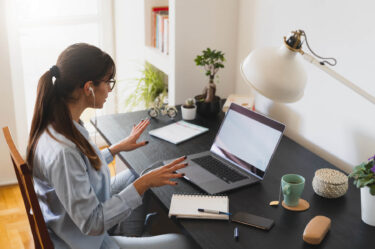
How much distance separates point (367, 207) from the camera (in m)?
1.54

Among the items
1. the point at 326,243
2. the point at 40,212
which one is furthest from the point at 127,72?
the point at 326,243

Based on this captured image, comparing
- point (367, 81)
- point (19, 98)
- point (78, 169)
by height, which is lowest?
point (19, 98)

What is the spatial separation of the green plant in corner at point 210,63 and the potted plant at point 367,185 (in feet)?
3.38

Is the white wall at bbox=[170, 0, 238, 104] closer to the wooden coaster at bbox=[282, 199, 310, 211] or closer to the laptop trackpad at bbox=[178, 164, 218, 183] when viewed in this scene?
the laptop trackpad at bbox=[178, 164, 218, 183]

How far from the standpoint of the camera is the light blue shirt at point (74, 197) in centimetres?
146

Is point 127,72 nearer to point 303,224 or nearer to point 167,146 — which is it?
point 167,146

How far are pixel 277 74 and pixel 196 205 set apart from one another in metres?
0.53

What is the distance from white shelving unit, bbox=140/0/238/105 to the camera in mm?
2520

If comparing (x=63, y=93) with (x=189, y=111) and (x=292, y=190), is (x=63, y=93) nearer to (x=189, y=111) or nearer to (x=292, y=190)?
(x=292, y=190)

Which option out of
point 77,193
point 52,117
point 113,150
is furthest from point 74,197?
point 113,150

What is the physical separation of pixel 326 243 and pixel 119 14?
250 centimetres

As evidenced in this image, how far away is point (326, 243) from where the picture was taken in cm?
147

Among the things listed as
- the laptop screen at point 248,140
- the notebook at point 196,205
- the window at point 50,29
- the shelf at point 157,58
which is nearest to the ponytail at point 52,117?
the notebook at point 196,205

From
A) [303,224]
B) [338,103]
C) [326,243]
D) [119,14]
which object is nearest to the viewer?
[326,243]
